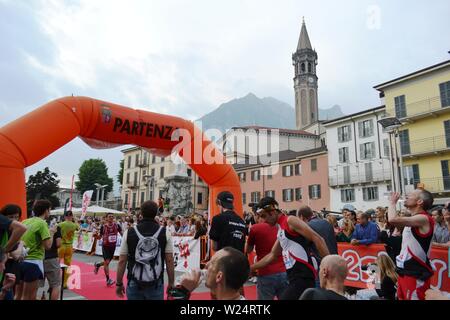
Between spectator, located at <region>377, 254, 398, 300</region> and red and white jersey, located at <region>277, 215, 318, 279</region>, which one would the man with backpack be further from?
spectator, located at <region>377, 254, 398, 300</region>

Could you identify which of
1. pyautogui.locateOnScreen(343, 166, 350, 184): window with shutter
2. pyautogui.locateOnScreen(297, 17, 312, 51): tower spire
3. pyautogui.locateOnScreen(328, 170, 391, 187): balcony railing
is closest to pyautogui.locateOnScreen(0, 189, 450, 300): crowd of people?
pyautogui.locateOnScreen(328, 170, 391, 187): balcony railing

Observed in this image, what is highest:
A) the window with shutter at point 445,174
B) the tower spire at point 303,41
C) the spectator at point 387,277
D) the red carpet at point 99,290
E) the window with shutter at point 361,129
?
the tower spire at point 303,41

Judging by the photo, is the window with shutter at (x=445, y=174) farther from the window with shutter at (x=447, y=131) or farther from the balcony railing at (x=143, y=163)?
the balcony railing at (x=143, y=163)

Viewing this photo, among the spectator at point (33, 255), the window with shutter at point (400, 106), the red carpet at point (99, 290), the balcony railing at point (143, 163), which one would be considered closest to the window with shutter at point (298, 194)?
the window with shutter at point (400, 106)

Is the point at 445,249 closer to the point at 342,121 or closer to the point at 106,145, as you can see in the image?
the point at 106,145

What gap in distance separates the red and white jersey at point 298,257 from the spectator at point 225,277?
5.72ft

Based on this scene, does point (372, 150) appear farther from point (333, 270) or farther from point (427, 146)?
point (333, 270)

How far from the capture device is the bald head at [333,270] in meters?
2.61

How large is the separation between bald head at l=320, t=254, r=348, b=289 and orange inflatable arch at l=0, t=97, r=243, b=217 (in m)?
5.82

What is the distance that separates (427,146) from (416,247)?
31.5m

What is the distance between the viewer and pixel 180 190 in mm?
31250

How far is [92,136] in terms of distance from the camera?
8.38 meters

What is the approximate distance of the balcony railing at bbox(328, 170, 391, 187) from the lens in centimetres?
3422
